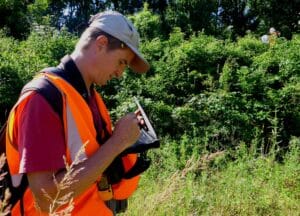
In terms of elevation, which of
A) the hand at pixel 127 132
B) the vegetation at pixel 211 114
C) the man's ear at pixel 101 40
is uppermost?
the man's ear at pixel 101 40

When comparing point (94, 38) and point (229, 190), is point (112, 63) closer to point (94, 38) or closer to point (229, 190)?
point (94, 38)

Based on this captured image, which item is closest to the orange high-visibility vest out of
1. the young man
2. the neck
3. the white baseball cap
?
the young man

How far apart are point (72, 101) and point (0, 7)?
15.4 m

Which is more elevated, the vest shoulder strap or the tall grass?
the vest shoulder strap

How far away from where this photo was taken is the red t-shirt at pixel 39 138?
186 cm

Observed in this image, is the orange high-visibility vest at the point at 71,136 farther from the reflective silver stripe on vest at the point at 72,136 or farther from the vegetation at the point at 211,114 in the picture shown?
the vegetation at the point at 211,114

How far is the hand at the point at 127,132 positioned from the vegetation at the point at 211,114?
2.01 m

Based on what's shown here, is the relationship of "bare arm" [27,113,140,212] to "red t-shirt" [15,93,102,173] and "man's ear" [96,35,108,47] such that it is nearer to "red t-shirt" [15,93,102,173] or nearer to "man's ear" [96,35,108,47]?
"red t-shirt" [15,93,102,173]

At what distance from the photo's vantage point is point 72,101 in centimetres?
198

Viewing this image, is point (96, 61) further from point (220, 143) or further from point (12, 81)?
point (12, 81)

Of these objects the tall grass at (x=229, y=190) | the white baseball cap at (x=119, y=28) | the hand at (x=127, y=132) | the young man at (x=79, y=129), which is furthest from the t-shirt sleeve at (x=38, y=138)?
the tall grass at (x=229, y=190)

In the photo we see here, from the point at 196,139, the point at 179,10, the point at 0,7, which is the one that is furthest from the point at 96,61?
the point at 179,10

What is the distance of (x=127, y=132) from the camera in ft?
6.66

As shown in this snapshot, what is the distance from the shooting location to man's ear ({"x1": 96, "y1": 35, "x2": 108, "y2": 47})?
206 centimetres
